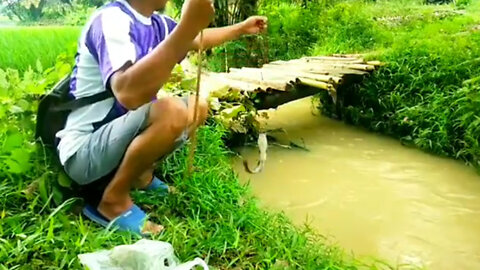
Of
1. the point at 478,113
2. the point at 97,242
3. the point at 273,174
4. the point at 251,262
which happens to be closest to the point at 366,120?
the point at 478,113

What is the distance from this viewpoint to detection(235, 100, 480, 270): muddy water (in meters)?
2.20

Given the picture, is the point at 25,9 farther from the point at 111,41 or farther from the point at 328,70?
the point at 111,41

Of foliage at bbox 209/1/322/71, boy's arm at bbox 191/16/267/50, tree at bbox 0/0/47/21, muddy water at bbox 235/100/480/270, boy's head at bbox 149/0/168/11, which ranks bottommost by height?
muddy water at bbox 235/100/480/270

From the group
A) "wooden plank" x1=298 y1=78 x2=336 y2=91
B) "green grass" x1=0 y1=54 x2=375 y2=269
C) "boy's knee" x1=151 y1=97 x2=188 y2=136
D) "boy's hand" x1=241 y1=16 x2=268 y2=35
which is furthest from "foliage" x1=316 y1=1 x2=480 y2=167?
"boy's knee" x1=151 y1=97 x2=188 y2=136

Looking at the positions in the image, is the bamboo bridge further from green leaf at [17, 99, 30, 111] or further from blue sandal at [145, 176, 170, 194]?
green leaf at [17, 99, 30, 111]

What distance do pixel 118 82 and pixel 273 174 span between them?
1.84 m

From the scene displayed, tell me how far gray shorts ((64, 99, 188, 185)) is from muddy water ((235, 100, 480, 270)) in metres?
1.05

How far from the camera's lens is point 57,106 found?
1.73 metres

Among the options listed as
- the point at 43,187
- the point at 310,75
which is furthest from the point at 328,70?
the point at 43,187

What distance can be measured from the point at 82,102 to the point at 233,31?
667 millimetres

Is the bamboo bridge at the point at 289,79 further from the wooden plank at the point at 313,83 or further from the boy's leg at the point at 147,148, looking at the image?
the boy's leg at the point at 147,148

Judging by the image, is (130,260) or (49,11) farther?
(49,11)

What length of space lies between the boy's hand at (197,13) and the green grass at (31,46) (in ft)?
8.11

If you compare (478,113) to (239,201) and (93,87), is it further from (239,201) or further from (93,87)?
(93,87)
